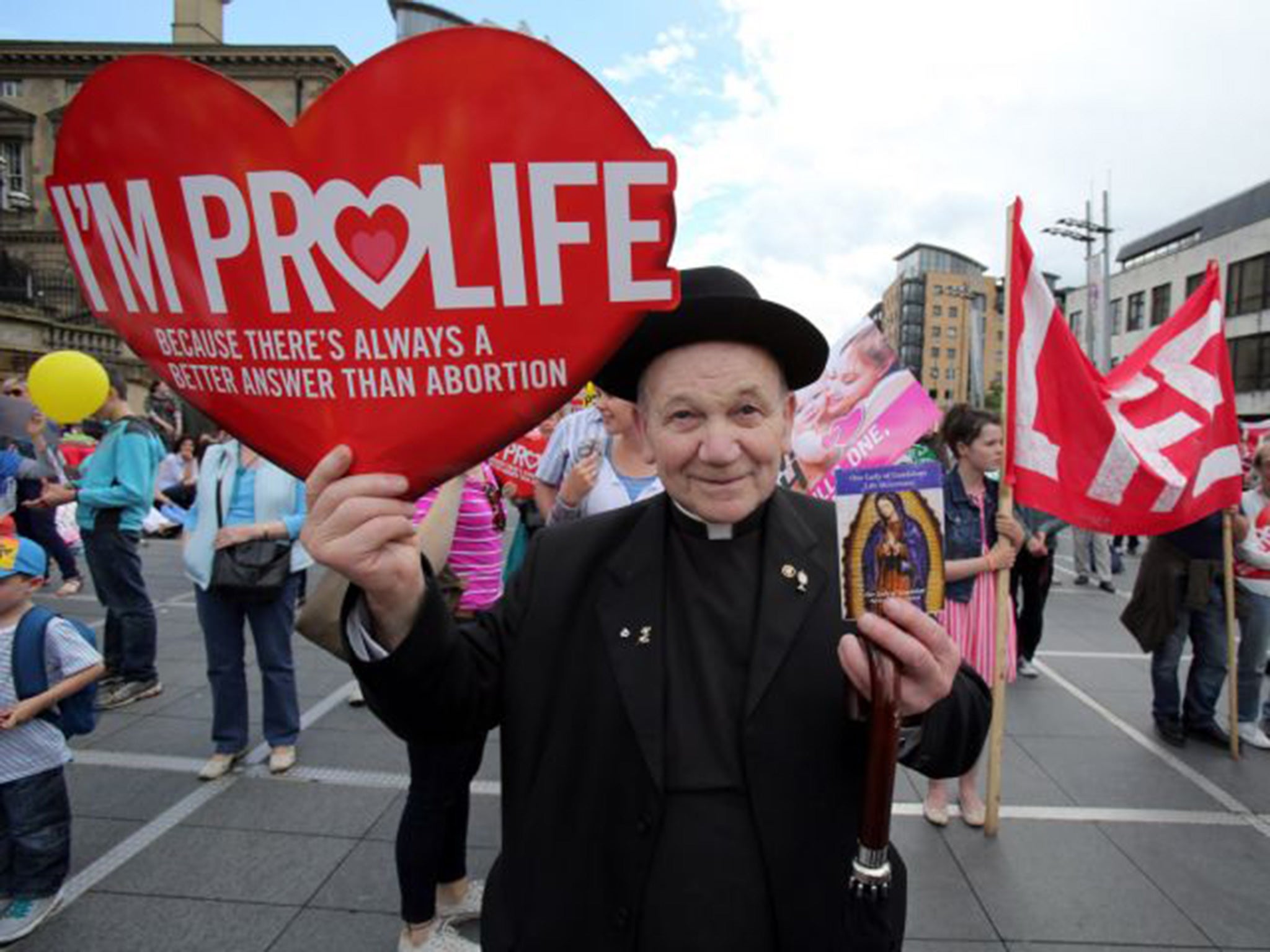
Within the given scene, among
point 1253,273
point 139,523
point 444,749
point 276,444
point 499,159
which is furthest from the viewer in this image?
point 1253,273

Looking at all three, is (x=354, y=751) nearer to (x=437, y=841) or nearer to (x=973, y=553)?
(x=437, y=841)

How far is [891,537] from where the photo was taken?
3.46 feet

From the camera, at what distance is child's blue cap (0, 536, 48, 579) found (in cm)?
275

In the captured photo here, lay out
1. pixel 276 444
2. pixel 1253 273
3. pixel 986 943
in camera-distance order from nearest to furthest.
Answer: pixel 276 444 → pixel 986 943 → pixel 1253 273

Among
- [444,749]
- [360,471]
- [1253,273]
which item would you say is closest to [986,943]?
[444,749]

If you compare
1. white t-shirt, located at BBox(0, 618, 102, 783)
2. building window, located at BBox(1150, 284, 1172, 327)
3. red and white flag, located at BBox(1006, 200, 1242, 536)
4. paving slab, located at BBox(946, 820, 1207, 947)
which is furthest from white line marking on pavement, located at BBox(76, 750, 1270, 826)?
building window, located at BBox(1150, 284, 1172, 327)

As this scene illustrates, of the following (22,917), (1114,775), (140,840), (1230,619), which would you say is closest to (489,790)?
(140,840)

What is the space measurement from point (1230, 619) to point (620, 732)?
497 centimetres

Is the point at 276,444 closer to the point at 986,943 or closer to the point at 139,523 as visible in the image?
the point at 986,943

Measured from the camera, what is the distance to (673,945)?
1273 mm

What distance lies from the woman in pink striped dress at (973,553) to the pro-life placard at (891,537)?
2.73m

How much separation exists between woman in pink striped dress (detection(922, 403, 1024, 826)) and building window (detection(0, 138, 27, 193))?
33.1m

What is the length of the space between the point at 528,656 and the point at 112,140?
108 cm

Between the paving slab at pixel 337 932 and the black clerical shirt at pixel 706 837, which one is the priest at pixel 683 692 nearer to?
the black clerical shirt at pixel 706 837
